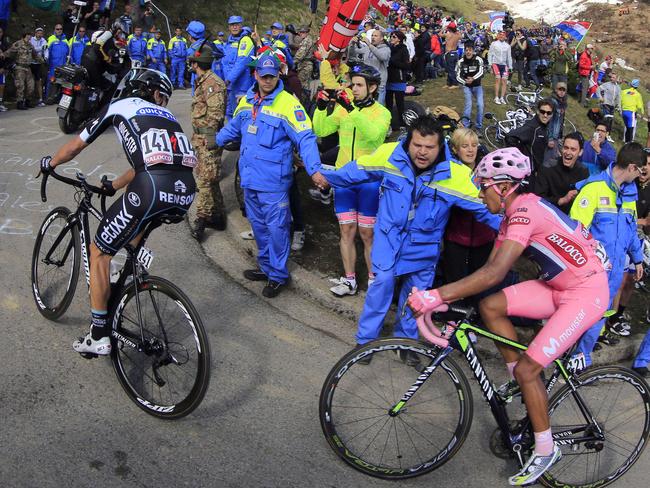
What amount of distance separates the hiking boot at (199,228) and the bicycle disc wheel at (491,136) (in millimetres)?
8634

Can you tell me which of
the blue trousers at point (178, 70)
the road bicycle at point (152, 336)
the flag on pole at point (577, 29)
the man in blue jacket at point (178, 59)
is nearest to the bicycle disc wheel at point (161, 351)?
the road bicycle at point (152, 336)

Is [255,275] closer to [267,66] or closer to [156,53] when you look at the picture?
[267,66]

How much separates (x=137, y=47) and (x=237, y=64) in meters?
10.2

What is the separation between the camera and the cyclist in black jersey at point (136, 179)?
4660 millimetres

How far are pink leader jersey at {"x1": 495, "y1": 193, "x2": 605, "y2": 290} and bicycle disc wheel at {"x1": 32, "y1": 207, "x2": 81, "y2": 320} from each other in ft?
11.1

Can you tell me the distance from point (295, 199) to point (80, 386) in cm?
350

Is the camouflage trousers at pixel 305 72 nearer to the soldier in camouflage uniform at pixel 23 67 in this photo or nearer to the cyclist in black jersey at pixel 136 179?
the soldier in camouflage uniform at pixel 23 67

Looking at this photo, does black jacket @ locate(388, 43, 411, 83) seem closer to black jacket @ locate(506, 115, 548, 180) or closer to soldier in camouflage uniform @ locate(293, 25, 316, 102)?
soldier in camouflage uniform @ locate(293, 25, 316, 102)

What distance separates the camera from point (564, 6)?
7981cm

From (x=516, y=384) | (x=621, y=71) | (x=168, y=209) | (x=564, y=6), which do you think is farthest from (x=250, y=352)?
(x=564, y=6)

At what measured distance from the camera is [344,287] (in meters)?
6.76

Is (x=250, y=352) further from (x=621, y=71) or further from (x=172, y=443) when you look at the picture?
(x=621, y=71)

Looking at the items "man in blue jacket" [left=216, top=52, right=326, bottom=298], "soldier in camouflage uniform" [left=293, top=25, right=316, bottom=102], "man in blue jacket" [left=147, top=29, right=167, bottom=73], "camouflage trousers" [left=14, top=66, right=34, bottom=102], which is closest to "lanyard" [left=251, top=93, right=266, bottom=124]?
"man in blue jacket" [left=216, top=52, right=326, bottom=298]

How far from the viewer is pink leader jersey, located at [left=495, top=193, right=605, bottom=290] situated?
4.16 m
